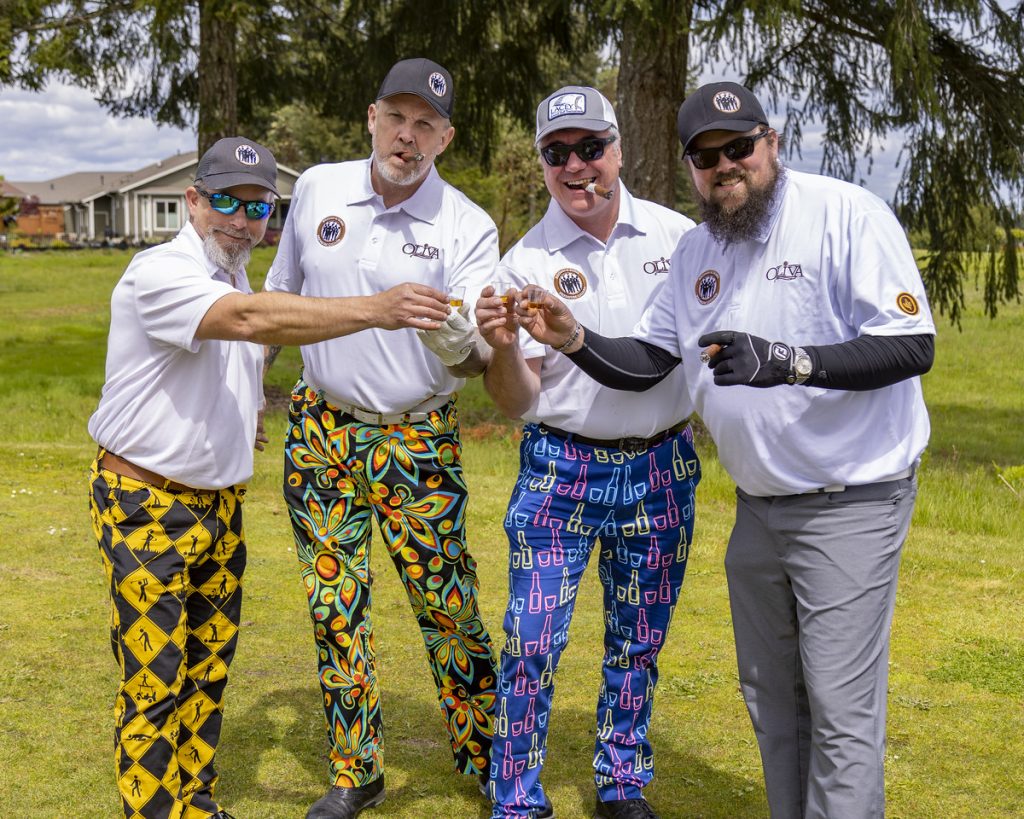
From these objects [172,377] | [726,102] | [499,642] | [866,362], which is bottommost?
[499,642]

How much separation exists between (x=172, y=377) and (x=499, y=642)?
2926 mm

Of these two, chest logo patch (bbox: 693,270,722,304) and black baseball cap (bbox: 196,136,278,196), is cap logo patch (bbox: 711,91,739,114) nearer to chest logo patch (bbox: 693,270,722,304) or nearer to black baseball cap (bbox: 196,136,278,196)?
chest logo patch (bbox: 693,270,722,304)

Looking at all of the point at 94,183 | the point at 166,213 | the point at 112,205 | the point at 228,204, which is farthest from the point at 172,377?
the point at 94,183

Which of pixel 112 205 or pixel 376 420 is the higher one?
pixel 112 205

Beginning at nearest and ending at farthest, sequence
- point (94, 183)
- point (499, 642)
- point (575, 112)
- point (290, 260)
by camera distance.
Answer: point (575, 112) < point (290, 260) < point (499, 642) < point (94, 183)

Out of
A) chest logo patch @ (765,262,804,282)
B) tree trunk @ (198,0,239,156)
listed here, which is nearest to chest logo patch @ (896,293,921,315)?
chest logo patch @ (765,262,804,282)

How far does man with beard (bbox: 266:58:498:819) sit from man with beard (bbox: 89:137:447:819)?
1.35 ft

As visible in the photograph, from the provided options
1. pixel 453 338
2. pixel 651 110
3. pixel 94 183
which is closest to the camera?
pixel 453 338

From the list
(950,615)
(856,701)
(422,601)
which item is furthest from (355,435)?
(950,615)

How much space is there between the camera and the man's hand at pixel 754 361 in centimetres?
313

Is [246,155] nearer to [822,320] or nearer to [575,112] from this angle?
[575,112]

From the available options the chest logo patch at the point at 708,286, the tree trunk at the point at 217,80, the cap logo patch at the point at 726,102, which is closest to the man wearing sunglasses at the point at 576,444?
the chest logo patch at the point at 708,286

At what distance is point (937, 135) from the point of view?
35.9ft

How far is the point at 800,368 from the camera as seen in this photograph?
313cm
